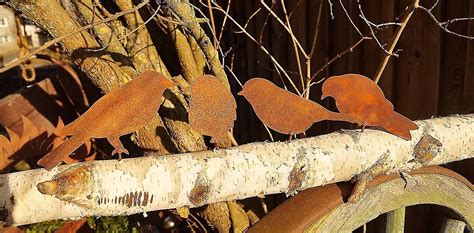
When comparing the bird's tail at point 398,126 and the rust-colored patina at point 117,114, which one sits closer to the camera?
the rust-colored patina at point 117,114

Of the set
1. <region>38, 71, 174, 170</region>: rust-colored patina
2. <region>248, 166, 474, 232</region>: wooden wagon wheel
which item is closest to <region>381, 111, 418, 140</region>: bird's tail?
<region>248, 166, 474, 232</region>: wooden wagon wheel

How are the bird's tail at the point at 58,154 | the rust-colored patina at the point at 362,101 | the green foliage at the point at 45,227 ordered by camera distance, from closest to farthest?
the bird's tail at the point at 58,154, the rust-colored patina at the point at 362,101, the green foliage at the point at 45,227

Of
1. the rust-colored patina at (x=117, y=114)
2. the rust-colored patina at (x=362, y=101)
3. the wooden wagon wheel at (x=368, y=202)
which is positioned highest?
the rust-colored patina at (x=117, y=114)

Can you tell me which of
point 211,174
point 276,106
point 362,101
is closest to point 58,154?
point 211,174

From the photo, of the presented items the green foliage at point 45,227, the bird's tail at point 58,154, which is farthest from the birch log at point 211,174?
the green foliage at point 45,227

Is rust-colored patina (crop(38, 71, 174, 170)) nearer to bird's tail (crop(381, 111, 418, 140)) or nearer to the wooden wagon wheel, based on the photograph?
the wooden wagon wheel

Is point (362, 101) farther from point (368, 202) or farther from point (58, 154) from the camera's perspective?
point (58, 154)

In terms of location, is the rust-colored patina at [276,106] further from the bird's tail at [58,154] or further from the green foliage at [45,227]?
the green foliage at [45,227]

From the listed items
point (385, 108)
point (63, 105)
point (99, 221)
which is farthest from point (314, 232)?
point (63, 105)
